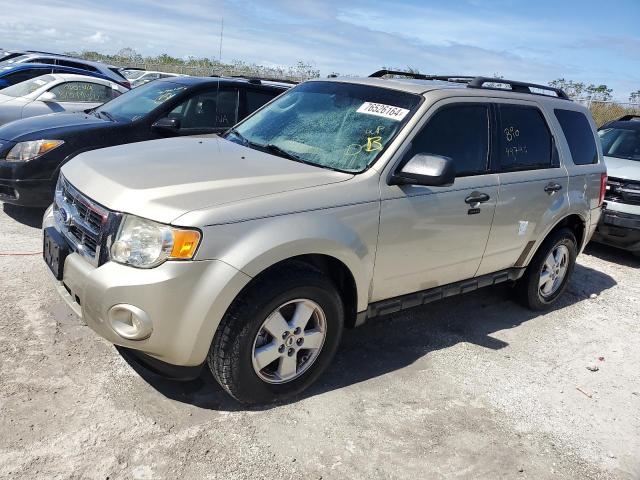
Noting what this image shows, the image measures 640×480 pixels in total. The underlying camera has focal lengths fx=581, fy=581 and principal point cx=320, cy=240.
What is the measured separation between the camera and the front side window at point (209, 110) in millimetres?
6660

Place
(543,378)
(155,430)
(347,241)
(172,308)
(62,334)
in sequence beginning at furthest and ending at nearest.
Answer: (543,378), (62,334), (347,241), (155,430), (172,308)

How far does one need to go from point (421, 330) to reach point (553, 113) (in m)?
2.18

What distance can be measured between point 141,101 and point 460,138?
4.12m

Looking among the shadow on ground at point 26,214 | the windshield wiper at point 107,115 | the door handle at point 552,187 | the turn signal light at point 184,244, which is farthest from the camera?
the windshield wiper at point 107,115

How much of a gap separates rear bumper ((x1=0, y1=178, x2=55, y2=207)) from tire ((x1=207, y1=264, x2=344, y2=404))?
3538mm

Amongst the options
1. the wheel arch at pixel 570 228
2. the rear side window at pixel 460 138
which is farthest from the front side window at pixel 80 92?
the wheel arch at pixel 570 228

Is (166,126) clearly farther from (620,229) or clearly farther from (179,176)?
(620,229)

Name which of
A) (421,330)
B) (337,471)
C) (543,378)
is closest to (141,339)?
(337,471)

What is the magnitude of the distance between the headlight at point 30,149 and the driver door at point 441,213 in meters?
3.81

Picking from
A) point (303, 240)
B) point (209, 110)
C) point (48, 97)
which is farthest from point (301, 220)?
point (48, 97)

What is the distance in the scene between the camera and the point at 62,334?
386 cm

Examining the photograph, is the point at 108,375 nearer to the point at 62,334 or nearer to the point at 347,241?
the point at 62,334

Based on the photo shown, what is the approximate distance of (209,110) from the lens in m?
6.81

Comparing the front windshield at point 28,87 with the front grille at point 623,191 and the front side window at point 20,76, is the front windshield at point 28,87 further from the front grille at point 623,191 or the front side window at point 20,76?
the front grille at point 623,191
